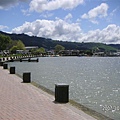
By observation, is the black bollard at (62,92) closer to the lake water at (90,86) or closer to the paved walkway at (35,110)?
the paved walkway at (35,110)

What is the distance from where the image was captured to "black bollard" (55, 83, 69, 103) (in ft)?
35.6

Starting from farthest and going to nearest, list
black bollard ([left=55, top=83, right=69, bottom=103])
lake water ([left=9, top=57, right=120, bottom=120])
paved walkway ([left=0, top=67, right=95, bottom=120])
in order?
lake water ([left=9, top=57, right=120, bottom=120])
black bollard ([left=55, top=83, right=69, bottom=103])
paved walkway ([left=0, top=67, right=95, bottom=120])

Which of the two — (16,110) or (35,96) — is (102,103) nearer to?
(35,96)

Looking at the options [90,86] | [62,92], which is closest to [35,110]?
[62,92]

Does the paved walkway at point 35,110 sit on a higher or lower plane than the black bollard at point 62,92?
lower

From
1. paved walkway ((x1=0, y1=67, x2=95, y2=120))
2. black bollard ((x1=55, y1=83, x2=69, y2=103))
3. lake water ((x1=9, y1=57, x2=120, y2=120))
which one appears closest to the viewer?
paved walkway ((x1=0, y1=67, x2=95, y2=120))

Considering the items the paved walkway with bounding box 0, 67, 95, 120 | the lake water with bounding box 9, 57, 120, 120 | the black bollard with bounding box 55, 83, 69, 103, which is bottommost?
the lake water with bounding box 9, 57, 120, 120

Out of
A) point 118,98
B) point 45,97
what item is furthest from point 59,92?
point 118,98

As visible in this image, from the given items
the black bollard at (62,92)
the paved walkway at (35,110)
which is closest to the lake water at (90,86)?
the black bollard at (62,92)

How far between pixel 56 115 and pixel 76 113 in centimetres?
83

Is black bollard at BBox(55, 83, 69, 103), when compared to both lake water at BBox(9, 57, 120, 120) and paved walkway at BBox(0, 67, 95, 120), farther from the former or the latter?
lake water at BBox(9, 57, 120, 120)

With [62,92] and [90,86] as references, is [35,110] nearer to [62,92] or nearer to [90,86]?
[62,92]

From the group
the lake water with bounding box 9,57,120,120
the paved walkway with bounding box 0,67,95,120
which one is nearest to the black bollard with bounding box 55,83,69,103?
the paved walkway with bounding box 0,67,95,120

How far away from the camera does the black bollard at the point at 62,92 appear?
10.9 metres
